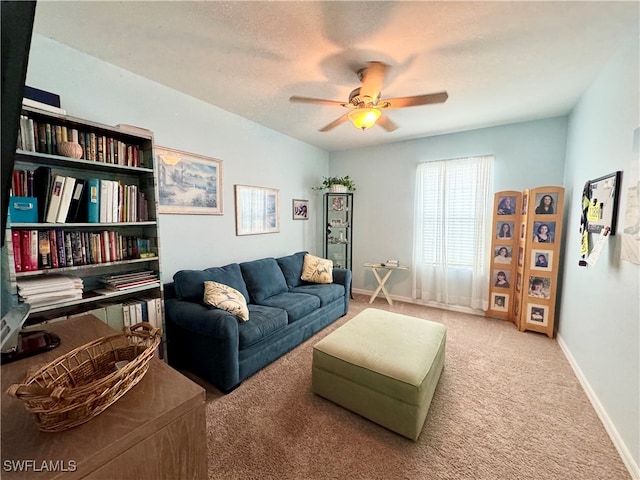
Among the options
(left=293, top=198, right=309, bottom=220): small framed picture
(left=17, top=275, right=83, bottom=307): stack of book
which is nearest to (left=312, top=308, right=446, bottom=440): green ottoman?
(left=17, top=275, right=83, bottom=307): stack of book

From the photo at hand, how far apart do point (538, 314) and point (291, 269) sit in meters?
2.97

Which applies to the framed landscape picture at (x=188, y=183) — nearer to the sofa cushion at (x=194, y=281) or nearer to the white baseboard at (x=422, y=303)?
the sofa cushion at (x=194, y=281)

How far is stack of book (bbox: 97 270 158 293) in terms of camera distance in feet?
6.39

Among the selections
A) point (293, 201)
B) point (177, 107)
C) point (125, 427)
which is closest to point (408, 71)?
point (177, 107)

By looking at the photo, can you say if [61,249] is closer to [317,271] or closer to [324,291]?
[324,291]

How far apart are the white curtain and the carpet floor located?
145 centimetres

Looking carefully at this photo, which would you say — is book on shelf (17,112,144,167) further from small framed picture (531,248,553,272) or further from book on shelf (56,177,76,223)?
small framed picture (531,248,553,272)

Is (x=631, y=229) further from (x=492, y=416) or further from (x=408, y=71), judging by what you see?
(x=408, y=71)

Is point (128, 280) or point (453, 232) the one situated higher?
point (453, 232)

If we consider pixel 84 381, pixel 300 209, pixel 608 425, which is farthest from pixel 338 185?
pixel 84 381

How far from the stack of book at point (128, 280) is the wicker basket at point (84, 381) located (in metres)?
1.11

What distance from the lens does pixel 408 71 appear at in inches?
85.0

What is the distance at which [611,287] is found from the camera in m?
1.82
